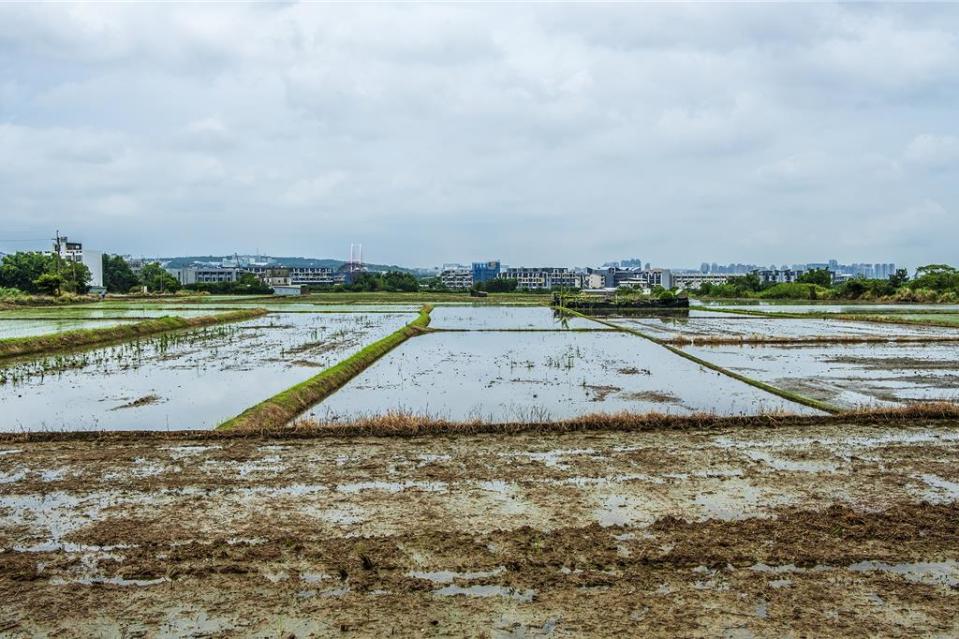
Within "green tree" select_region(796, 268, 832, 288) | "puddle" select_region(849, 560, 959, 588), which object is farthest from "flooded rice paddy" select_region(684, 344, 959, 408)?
"green tree" select_region(796, 268, 832, 288)

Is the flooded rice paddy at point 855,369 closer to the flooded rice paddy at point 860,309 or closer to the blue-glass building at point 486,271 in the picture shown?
the flooded rice paddy at point 860,309

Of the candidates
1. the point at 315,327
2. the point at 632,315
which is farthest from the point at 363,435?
the point at 632,315

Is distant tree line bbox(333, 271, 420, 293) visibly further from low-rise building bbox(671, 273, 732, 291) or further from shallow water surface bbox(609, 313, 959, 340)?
shallow water surface bbox(609, 313, 959, 340)

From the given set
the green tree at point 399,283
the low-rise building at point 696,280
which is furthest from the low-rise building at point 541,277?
the green tree at point 399,283

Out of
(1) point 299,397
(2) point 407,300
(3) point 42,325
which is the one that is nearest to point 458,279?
(2) point 407,300

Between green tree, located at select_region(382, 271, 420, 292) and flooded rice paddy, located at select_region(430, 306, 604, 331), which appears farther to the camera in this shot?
green tree, located at select_region(382, 271, 420, 292)

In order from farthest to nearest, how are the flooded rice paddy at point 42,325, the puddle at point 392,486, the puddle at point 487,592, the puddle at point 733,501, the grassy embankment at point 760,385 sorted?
the flooded rice paddy at point 42,325 → the grassy embankment at point 760,385 → the puddle at point 392,486 → the puddle at point 733,501 → the puddle at point 487,592
